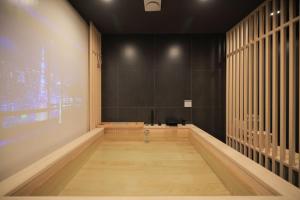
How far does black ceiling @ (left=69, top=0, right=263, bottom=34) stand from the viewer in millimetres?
2707

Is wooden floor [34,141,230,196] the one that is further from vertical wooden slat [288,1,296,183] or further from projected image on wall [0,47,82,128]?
vertical wooden slat [288,1,296,183]

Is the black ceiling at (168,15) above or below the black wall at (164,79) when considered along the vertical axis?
above

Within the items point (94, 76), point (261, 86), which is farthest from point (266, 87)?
point (94, 76)

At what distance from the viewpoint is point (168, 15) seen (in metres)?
3.11

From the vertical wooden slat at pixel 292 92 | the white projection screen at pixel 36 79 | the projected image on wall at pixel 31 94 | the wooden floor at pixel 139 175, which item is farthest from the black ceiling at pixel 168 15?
the wooden floor at pixel 139 175

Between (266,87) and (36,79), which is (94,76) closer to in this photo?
(36,79)

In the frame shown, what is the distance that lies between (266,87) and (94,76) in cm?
261

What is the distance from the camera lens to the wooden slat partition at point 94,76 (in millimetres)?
3469

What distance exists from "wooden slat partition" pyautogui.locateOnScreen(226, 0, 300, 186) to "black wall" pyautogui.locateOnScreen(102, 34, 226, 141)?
0.32m

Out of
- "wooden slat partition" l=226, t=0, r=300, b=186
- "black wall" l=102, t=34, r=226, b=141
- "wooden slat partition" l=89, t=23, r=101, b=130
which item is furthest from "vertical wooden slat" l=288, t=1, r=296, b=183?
"wooden slat partition" l=89, t=23, r=101, b=130

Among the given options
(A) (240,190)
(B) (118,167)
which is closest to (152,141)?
(B) (118,167)

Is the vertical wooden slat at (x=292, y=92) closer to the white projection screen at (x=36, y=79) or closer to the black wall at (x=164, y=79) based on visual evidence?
the black wall at (x=164, y=79)

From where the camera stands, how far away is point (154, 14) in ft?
10.1

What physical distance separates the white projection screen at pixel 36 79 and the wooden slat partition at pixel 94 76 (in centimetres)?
53
